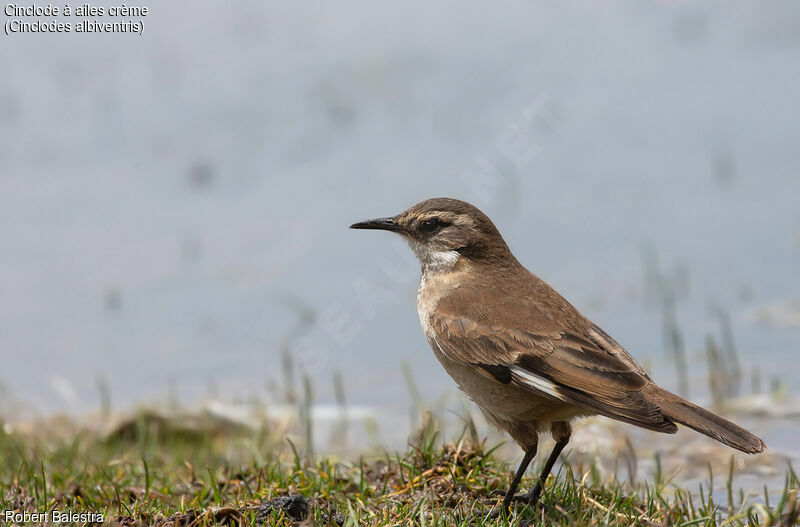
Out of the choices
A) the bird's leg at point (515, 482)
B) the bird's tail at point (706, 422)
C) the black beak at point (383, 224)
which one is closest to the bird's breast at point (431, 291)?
the black beak at point (383, 224)

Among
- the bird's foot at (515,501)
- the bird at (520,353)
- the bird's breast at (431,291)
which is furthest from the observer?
the bird's breast at (431,291)

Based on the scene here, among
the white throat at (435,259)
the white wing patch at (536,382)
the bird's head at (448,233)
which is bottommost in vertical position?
the white wing patch at (536,382)

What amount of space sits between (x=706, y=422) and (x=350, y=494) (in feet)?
6.24

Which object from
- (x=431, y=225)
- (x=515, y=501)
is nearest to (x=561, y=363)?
(x=515, y=501)

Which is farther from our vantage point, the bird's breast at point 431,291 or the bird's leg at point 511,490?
the bird's breast at point 431,291

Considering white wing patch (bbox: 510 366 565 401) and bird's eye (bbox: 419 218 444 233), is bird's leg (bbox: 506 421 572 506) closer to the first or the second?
white wing patch (bbox: 510 366 565 401)

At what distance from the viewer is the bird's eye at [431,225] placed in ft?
19.9

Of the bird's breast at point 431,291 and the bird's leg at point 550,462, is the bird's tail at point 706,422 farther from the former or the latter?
the bird's breast at point 431,291

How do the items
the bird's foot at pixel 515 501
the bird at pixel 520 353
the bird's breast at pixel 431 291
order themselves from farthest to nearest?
the bird's breast at pixel 431 291 → the bird's foot at pixel 515 501 → the bird at pixel 520 353

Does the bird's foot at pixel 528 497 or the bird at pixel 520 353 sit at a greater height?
the bird at pixel 520 353

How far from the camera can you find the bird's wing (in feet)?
15.5

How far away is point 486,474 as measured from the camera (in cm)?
557

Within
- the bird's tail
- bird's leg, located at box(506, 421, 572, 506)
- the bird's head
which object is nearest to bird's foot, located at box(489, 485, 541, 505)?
bird's leg, located at box(506, 421, 572, 506)

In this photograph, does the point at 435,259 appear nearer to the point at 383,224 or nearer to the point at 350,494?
the point at 383,224
